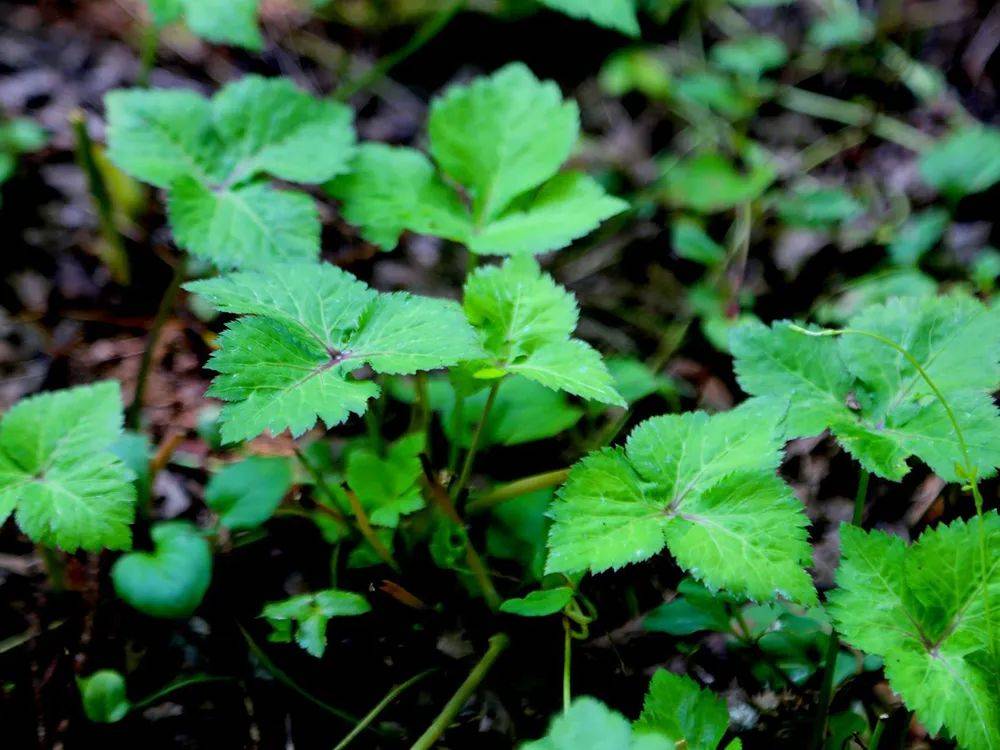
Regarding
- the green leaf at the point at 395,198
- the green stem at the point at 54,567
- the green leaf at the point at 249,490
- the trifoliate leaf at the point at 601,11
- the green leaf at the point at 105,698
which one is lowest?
the green leaf at the point at 105,698

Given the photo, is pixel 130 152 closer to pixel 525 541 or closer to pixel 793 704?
pixel 525 541

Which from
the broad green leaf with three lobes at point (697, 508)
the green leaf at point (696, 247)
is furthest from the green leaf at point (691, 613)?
the green leaf at point (696, 247)

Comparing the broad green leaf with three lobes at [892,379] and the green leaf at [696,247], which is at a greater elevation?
the broad green leaf with three lobes at [892,379]

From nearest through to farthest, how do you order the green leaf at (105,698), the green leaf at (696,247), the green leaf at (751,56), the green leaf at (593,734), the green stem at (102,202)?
the green leaf at (593,734) → the green leaf at (105,698) → the green stem at (102,202) → the green leaf at (696,247) → the green leaf at (751,56)

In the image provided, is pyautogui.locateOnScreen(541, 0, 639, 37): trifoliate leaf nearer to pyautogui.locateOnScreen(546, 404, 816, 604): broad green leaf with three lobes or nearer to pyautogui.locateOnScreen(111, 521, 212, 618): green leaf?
pyautogui.locateOnScreen(546, 404, 816, 604): broad green leaf with three lobes

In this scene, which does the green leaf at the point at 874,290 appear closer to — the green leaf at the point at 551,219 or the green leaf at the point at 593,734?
the green leaf at the point at 551,219

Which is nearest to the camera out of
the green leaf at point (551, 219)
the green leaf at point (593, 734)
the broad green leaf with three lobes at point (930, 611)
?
the green leaf at point (593, 734)
